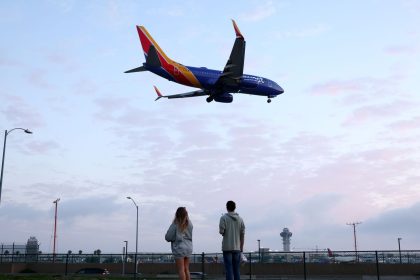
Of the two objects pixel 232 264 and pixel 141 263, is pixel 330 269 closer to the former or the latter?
pixel 141 263

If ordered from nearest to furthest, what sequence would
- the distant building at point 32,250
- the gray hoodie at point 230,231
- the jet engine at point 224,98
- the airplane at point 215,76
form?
the gray hoodie at point 230,231
the distant building at point 32,250
the airplane at point 215,76
the jet engine at point 224,98

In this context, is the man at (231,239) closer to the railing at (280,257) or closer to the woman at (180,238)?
the woman at (180,238)

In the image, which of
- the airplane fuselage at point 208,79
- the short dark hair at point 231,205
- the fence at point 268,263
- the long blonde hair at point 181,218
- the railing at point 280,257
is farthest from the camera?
the airplane fuselage at point 208,79

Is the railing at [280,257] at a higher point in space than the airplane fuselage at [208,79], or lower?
lower

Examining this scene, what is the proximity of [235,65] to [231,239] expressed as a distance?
34.5m

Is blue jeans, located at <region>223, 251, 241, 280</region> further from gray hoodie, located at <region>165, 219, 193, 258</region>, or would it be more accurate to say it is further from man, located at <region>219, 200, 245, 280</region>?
gray hoodie, located at <region>165, 219, 193, 258</region>

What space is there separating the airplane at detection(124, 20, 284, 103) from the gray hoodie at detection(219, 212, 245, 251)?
108 feet

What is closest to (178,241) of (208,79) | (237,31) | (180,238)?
(180,238)

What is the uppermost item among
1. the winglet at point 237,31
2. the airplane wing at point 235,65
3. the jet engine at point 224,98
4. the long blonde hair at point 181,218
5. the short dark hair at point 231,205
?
the winglet at point 237,31

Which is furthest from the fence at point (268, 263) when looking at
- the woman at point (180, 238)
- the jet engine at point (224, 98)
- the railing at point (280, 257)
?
the woman at point (180, 238)

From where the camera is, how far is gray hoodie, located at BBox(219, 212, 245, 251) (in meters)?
10.8

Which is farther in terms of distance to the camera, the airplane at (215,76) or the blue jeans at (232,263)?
the airplane at (215,76)

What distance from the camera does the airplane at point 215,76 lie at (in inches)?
1736

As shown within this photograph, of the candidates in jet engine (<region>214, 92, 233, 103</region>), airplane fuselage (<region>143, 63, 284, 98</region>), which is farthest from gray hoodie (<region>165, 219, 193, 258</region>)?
jet engine (<region>214, 92, 233, 103</region>)
